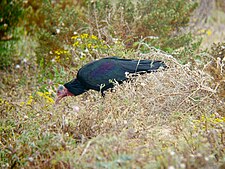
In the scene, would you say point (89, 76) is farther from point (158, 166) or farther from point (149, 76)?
point (158, 166)

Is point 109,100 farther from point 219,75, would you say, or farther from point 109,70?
point 219,75

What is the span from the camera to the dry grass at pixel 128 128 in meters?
Result: 3.47

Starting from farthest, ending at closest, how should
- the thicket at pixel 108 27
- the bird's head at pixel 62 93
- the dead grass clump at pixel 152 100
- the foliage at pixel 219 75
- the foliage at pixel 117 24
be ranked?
the foliage at pixel 117 24 < the thicket at pixel 108 27 < the bird's head at pixel 62 93 < the foliage at pixel 219 75 < the dead grass clump at pixel 152 100

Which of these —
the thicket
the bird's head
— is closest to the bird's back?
the bird's head

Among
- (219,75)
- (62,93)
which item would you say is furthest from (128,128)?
(219,75)

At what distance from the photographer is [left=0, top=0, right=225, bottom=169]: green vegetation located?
361 centimetres

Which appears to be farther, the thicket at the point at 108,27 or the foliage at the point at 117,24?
the foliage at the point at 117,24

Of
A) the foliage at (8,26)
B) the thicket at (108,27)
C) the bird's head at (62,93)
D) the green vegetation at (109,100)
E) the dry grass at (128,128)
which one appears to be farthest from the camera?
the foliage at (8,26)

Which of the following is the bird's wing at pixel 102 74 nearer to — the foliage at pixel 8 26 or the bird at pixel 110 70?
the bird at pixel 110 70

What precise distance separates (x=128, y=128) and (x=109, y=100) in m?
0.59

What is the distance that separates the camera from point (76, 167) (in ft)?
11.5

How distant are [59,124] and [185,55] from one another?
2475 mm

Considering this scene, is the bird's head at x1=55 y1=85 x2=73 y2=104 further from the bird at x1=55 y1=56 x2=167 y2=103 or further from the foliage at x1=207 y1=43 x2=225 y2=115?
the foliage at x1=207 y1=43 x2=225 y2=115

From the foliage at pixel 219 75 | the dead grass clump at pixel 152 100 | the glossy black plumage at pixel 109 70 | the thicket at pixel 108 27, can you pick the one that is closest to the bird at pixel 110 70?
the glossy black plumage at pixel 109 70
